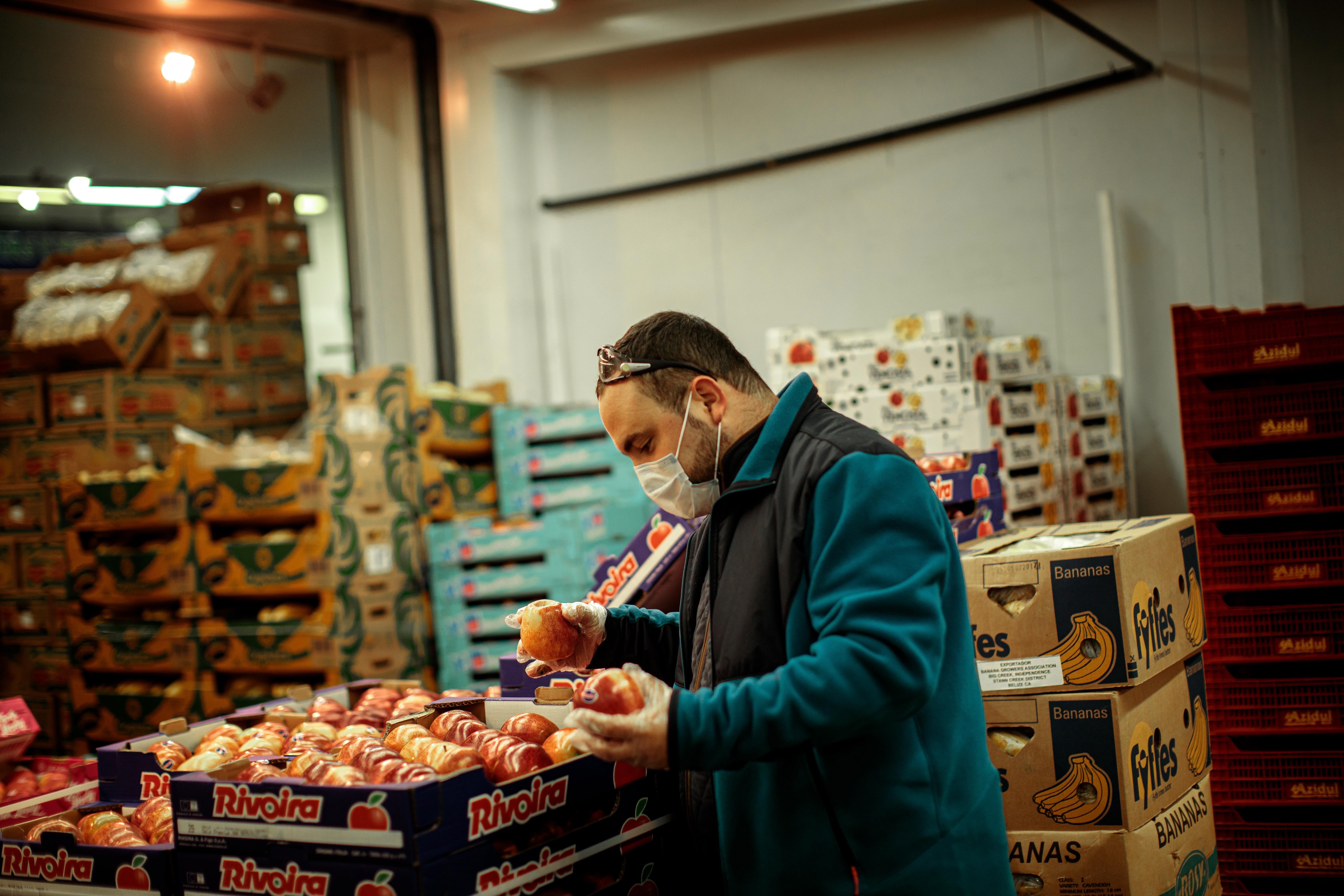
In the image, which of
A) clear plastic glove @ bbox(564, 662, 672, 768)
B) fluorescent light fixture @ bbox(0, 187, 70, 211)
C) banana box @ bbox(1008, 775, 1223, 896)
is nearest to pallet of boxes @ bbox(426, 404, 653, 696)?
banana box @ bbox(1008, 775, 1223, 896)

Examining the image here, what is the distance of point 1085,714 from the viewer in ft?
8.81

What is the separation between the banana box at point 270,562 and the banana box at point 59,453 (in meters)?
1.21

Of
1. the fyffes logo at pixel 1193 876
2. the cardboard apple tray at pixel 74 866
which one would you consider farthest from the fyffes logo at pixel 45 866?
the fyffes logo at pixel 1193 876

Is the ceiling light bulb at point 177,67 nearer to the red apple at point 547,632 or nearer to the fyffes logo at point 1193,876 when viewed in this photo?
the red apple at point 547,632

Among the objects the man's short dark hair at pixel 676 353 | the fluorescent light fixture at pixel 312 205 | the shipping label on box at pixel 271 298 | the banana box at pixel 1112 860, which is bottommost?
the banana box at pixel 1112 860

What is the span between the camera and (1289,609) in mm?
3730

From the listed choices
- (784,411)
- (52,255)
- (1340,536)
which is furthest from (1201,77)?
(52,255)

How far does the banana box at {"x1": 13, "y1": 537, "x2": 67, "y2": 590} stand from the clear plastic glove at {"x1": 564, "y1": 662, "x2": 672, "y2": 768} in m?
6.34

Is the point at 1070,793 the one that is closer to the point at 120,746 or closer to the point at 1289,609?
the point at 1289,609

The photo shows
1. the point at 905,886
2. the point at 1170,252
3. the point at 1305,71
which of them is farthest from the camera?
the point at 1170,252

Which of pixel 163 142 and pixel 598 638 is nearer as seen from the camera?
pixel 598 638

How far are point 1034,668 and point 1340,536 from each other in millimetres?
1684

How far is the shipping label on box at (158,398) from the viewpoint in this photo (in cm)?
689

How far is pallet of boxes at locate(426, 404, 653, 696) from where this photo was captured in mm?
6082
